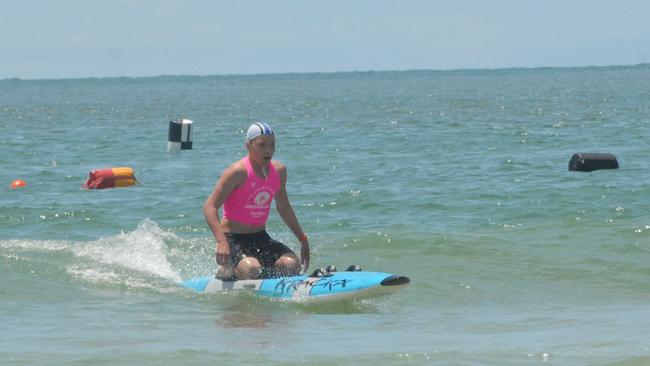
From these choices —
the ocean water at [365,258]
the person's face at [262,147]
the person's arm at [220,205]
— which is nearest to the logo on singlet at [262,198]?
the person's arm at [220,205]

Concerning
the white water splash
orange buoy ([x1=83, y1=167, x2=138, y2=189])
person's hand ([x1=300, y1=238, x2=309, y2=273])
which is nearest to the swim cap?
person's hand ([x1=300, y1=238, x2=309, y2=273])

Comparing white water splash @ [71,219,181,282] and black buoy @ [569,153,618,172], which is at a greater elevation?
black buoy @ [569,153,618,172]

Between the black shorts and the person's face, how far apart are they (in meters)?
0.82

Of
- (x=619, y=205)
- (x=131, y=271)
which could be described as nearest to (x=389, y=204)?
(x=619, y=205)

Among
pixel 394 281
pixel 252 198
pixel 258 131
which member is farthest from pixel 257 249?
pixel 394 281

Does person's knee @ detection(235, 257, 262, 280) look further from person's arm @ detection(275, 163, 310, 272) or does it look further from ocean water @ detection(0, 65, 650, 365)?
person's arm @ detection(275, 163, 310, 272)

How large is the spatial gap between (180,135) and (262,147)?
17.5m

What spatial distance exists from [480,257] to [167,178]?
1071 cm

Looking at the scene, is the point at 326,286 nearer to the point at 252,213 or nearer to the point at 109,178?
the point at 252,213

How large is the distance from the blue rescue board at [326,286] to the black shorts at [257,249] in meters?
0.25

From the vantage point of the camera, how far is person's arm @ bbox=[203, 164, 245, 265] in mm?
11328

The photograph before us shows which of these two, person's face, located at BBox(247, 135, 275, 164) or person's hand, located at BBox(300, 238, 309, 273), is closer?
person's face, located at BBox(247, 135, 275, 164)

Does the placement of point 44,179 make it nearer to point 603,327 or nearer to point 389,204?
point 389,204

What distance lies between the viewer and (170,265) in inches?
583
